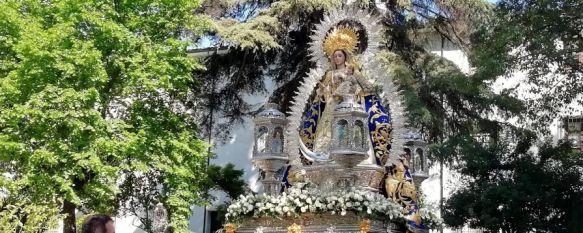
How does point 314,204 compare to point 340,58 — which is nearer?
point 314,204

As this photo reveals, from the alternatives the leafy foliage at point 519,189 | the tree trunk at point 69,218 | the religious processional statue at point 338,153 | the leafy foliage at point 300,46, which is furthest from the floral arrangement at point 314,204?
the leafy foliage at point 519,189

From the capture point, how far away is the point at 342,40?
14.7m

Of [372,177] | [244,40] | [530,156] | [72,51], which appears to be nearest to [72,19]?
[72,51]

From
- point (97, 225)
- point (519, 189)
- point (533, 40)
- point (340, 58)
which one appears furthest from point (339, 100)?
point (97, 225)

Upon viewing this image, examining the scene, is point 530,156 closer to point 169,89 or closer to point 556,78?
point 556,78

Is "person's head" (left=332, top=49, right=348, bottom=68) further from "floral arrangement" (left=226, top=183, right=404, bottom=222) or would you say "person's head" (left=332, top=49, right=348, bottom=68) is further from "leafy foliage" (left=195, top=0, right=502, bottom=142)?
"leafy foliage" (left=195, top=0, right=502, bottom=142)

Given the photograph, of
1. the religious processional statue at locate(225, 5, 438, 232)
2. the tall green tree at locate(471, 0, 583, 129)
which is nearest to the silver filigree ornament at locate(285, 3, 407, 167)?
the religious processional statue at locate(225, 5, 438, 232)

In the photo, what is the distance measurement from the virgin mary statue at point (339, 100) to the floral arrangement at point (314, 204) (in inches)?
40.7

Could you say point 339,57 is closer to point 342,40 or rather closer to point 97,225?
point 342,40

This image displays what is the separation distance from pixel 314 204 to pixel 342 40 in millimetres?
3470

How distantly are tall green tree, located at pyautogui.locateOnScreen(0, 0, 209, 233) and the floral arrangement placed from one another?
18.0ft

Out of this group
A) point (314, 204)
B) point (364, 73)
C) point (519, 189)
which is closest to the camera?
point (314, 204)

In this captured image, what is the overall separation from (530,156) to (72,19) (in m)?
12.8

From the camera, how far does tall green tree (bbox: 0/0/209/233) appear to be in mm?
17859
